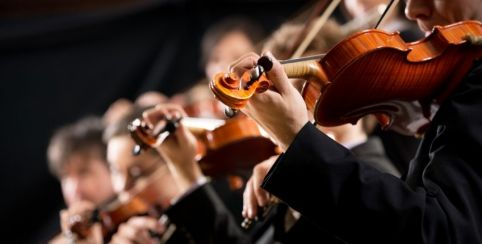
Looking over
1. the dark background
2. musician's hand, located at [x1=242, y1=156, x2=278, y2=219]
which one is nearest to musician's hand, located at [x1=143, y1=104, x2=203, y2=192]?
musician's hand, located at [x1=242, y1=156, x2=278, y2=219]

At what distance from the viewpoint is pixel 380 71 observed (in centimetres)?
82

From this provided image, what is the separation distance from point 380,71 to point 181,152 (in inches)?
18.4

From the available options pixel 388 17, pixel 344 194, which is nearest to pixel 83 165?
pixel 388 17

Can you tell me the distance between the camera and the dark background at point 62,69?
292 cm

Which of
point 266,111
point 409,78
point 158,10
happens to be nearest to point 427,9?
point 409,78

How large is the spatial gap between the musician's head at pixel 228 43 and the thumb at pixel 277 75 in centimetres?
119

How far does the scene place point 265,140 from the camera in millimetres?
1168

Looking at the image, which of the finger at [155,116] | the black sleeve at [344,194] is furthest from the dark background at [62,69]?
the black sleeve at [344,194]

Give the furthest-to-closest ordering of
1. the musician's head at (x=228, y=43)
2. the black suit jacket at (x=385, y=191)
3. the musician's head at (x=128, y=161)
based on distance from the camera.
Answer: the musician's head at (x=228, y=43) → the musician's head at (x=128, y=161) → the black suit jacket at (x=385, y=191)

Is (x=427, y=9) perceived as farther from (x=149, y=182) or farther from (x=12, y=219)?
(x=12, y=219)

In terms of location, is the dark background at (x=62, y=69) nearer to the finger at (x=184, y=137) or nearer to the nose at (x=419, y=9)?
the finger at (x=184, y=137)

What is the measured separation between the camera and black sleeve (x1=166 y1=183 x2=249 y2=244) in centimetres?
120

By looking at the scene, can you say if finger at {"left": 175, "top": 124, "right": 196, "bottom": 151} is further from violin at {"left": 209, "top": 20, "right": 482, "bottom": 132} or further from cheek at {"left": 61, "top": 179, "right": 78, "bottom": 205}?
cheek at {"left": 61, "top": 179, "right": 78, "bottom": 205}

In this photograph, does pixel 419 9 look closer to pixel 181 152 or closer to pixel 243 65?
pixel 243 65
